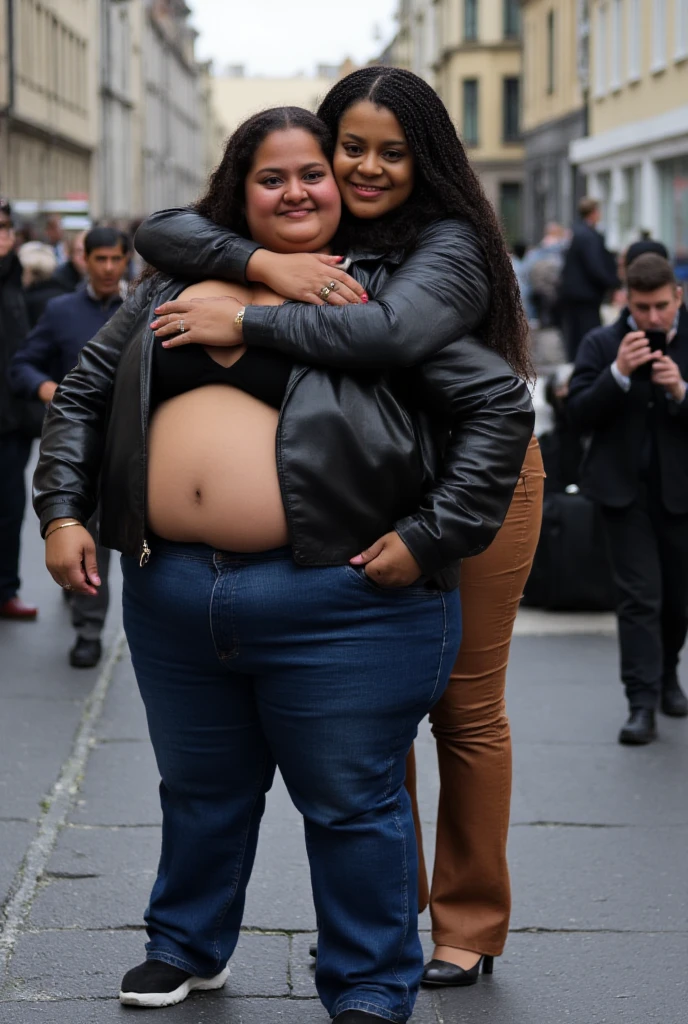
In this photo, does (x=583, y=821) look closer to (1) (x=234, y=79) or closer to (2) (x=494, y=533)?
(2) (x=494, y=533)

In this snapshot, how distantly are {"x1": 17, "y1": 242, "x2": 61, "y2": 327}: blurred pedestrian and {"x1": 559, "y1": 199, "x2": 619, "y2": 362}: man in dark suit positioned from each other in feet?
23.0

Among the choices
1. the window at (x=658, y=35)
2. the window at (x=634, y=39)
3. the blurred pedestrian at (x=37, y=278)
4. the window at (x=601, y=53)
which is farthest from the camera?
the window at (x=601, y=53)

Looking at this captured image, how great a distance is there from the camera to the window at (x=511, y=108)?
64062 mm

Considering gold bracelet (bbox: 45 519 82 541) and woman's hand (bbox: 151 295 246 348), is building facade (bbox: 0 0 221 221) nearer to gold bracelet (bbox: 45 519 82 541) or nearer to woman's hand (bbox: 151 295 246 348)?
gold bracelet (bbox: 45 519 82 541)

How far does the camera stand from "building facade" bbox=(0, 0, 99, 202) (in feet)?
141

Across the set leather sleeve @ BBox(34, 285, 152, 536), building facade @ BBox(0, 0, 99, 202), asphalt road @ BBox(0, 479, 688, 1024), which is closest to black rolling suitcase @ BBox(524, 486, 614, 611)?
asphalt road @ BBox(0, 479, 688, 1024)

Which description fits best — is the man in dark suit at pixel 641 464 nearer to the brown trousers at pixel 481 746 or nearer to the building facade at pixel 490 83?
the brown trousers at pixel 481 746

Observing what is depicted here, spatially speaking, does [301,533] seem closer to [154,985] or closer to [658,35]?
[154,985]

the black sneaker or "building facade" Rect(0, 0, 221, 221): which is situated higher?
"building facade" Rect(0, 0, 221, 221)

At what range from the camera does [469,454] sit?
10.8ft

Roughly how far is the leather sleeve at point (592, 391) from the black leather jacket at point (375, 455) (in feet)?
10.1

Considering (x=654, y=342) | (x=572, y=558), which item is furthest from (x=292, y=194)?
(x=572, y=558)

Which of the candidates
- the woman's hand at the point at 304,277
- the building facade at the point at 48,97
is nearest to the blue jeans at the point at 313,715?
the woman's hand at the point at 304,277

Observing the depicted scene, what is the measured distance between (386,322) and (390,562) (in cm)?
45
